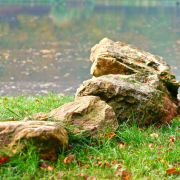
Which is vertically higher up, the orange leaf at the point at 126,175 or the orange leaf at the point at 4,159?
the orange leaf at the point at 4,159

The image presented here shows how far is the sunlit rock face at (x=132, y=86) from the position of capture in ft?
13.8

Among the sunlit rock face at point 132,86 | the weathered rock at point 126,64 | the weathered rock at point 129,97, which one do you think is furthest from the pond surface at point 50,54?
the weathered rock at point 129,97

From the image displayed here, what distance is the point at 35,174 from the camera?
2738 millimetres

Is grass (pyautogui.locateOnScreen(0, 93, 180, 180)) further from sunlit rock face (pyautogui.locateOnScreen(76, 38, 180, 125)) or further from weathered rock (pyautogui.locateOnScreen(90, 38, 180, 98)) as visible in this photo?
weathered rock (pyautogui.locateOnScreen(90, 38, 180, 98))

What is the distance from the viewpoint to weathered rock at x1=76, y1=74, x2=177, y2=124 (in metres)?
4.19

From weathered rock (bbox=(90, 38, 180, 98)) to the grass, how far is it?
1.78m

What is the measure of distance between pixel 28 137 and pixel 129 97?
1.95m

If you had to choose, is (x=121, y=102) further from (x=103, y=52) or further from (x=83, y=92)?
(x=103, y=52)

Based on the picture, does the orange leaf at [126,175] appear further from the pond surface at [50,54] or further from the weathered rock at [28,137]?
the pond surface at [50,54]

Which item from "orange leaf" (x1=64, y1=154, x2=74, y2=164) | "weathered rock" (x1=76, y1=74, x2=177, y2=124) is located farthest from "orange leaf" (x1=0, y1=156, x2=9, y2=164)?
"weathered rock" (x1=76, y1=74, x2=177, y2=124)

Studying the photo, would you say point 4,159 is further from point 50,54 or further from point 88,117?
point 50,54

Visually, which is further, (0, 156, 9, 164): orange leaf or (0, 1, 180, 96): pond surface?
(0, 1, 180, 96): pond surface

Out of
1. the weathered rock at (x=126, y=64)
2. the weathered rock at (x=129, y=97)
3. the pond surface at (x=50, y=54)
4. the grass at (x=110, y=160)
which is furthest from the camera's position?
the pond surface at (x=50, y=54)

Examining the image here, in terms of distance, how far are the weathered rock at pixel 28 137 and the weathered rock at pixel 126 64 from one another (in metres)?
2.56
